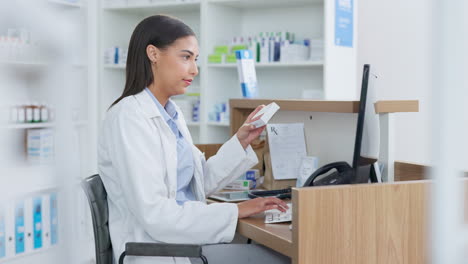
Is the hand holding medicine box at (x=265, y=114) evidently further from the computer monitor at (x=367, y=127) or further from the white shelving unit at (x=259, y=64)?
the white shelving unit at (x=259, y=64)

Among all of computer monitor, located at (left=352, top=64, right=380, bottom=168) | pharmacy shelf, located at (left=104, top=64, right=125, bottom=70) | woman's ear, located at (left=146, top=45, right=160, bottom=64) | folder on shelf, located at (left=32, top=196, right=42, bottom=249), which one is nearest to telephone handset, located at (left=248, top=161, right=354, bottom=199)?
computer monitor, located at (left=352, top=64, right=380, bottom=168)

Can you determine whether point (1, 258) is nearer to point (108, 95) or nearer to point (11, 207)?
point (11, 207)

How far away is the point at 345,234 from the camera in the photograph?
55.9 inches

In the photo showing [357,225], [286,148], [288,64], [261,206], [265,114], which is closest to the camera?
[357,225]

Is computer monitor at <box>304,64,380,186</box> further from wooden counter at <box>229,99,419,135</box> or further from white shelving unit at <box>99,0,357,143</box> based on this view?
white shelving unit at <box>99,0,357,143</box>

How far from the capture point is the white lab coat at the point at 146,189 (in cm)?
163

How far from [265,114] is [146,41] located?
47cm

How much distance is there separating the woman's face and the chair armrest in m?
0.54

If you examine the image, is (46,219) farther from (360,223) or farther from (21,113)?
(360,223)

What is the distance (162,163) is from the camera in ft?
5.73

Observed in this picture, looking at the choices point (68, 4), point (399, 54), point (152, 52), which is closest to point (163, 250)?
point (152, 52)

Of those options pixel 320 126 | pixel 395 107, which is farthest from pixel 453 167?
pixel 320 126

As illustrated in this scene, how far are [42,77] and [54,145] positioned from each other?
0.15 ft

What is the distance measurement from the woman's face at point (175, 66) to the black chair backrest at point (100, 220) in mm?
378
